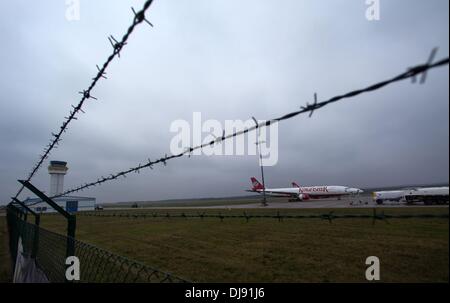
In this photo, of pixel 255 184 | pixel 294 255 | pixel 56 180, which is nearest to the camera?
pixel 294 255

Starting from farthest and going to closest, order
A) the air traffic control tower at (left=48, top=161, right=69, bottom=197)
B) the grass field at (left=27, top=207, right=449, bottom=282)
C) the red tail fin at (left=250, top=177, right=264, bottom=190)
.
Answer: the red tail fin at (left=250, top=177, right=264, bottom=190)
the air traffic control tower at (left=48, top=161, right=69, bottom=197)
the grass field at (left=27, top=207, right=449, bottom=282)

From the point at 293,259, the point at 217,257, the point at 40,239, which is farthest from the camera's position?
the point at 217,257

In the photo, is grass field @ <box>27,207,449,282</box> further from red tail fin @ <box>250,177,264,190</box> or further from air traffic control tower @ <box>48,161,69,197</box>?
red tail fin @ <box>250,177,264,190</box>

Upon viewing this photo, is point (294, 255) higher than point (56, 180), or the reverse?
point (56, 180)

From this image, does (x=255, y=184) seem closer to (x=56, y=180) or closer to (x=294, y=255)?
(x=56, y=180)

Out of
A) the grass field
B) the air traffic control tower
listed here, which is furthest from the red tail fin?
the grass field

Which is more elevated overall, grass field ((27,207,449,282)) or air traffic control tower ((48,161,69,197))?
air traffic control tower ((48,161,69,197))

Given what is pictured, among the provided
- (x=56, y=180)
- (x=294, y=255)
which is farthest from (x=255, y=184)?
(x=294, y=255)

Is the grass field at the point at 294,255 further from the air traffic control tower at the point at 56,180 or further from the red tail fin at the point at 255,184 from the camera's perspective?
the red tail fin at the point at 255,184
